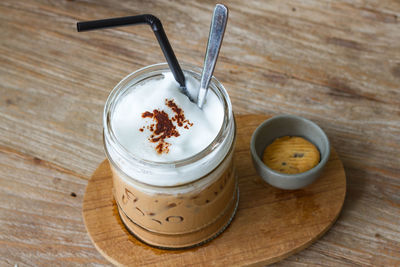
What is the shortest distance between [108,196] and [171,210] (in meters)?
0.19

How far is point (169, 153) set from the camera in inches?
28.6

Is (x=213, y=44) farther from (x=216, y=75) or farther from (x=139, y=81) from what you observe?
(x=216, y=75)

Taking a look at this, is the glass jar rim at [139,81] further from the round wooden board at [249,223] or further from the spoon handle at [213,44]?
the round wooden board at [249,223]

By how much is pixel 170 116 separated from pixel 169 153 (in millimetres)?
61

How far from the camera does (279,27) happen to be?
121 cm

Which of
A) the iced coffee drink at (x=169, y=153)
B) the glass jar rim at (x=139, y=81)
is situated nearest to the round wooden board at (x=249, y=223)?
the iced coffee drink at (x=169, y=153)

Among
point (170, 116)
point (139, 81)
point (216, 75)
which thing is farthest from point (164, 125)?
point (216, 75)

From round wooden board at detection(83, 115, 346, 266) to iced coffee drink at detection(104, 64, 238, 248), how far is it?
4cm

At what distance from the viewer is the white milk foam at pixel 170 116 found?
0.73m

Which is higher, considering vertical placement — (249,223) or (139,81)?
(139,81)

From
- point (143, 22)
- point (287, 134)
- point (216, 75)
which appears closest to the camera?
point (143, 22)

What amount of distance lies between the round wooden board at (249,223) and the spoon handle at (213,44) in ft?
0.79

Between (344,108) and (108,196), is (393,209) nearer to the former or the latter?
(344,108)

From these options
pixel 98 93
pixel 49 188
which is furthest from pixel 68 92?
pixel 49 188
